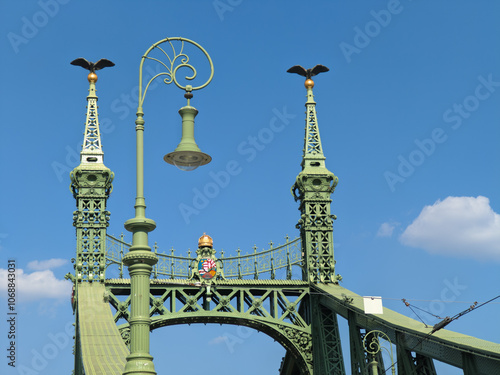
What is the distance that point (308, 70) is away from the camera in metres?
49.5

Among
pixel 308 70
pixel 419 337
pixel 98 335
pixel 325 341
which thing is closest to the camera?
pixel 419 337

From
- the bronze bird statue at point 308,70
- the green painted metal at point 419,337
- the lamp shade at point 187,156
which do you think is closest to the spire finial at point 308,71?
the bronze bird statue at point 308,70

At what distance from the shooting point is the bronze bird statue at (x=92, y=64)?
46875 millimetres

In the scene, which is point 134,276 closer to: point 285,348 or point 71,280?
point 71,280

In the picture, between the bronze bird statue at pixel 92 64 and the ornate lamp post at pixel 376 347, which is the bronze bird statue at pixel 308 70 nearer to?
the bronze bird statue at pixel 92 64

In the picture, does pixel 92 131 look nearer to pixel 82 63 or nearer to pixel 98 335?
pixel 82 63

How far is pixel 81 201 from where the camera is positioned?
44.8 meters

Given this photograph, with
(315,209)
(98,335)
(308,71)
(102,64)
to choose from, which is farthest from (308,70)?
(98,335)

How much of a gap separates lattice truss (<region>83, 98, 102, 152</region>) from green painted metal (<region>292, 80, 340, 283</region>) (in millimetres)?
10452

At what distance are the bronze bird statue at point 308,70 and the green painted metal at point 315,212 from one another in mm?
2975

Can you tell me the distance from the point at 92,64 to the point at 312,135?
39.6 ft

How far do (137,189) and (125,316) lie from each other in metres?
23.5

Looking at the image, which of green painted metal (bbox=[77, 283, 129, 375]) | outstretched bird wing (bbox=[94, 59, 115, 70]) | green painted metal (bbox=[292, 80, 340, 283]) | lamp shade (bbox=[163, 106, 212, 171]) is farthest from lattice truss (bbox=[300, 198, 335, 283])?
lamp shade (bbox=[163, 106, 212, 171])

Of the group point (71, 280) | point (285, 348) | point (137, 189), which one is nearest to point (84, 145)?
point (71, 280)
